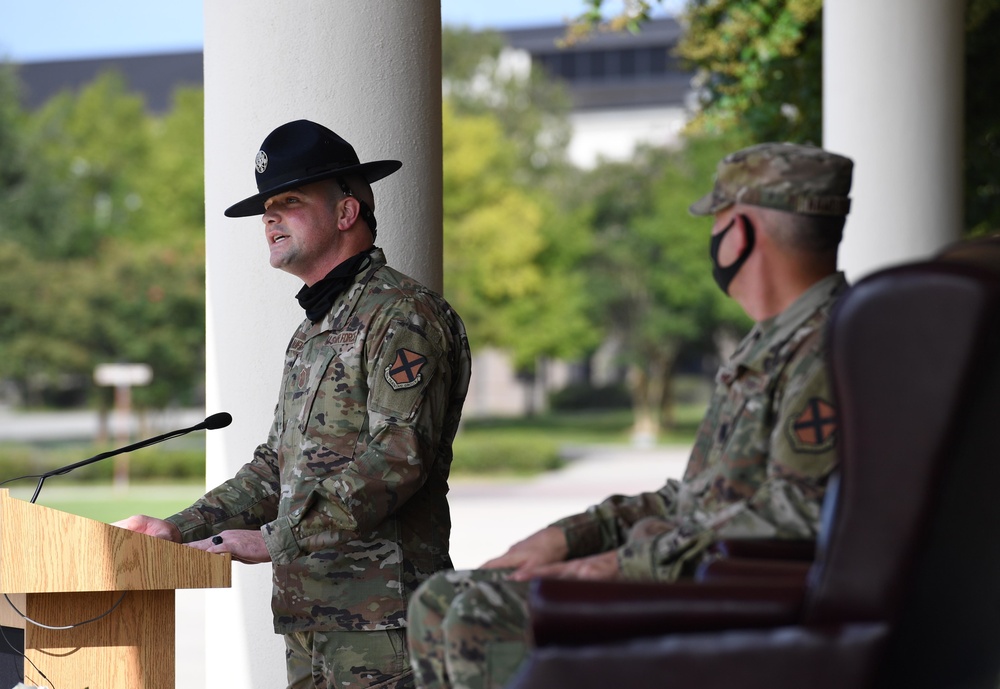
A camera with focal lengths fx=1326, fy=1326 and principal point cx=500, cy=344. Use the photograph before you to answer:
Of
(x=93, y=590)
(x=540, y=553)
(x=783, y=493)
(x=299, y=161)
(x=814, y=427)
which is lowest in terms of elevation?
(x=93, y=590)

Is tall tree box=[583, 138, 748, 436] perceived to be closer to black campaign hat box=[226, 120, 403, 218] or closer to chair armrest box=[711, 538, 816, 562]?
black campaign hat box=[226, 120, 403, 218]

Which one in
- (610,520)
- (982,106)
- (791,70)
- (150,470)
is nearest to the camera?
(610,520)

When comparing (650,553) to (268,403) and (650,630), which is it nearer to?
(650,630)

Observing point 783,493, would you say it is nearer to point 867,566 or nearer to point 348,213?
point 867,566

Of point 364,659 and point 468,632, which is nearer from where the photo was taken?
point 468,632

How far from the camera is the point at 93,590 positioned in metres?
3.48

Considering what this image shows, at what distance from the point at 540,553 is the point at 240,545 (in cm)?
109

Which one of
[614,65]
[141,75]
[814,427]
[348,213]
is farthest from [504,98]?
[814,427]

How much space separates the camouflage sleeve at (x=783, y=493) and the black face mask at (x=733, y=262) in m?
0.26

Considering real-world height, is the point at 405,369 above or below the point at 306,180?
below

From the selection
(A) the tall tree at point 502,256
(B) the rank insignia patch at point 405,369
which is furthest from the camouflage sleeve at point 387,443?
(A) the tall tree at point 502,256

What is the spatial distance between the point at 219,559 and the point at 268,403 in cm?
123

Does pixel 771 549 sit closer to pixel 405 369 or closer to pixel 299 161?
pixel 405 369

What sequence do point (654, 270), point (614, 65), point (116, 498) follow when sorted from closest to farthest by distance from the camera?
point (116, 498) < point (654, 270) < point (614, 65)
